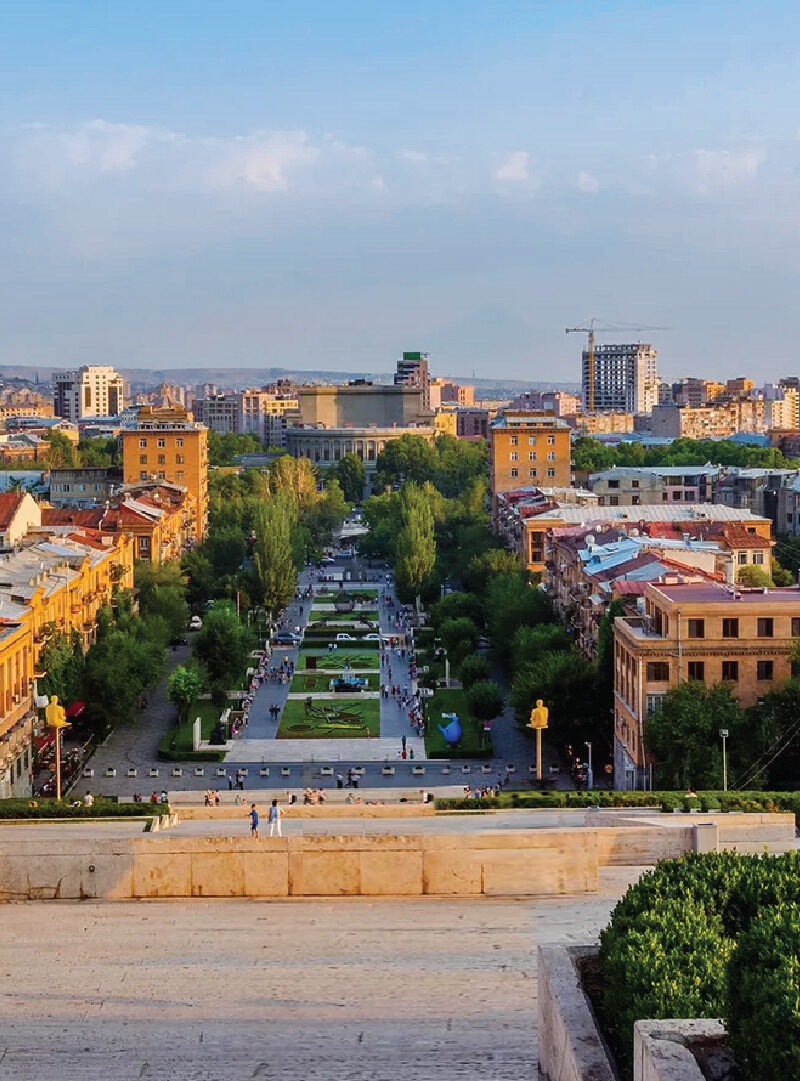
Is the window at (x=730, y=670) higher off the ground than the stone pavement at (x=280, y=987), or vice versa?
the window at (x=730, y=670)

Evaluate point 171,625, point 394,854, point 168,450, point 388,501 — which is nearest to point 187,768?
point 171,625

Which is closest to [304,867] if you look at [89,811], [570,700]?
[89,811]

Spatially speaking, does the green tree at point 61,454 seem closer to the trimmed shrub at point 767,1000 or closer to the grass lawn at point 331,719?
the grass lawn at point 331,719

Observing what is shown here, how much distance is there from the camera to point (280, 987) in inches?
695

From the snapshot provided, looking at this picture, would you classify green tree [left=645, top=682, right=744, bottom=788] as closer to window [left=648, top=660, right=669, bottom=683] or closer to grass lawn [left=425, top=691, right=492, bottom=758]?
window [left=648, top=660, right=669, bottom=683]

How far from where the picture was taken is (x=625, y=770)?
3612 centimetres

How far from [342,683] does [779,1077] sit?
43.2 m

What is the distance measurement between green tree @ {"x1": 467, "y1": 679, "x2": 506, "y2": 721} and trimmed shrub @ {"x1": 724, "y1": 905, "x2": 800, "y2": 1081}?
32362mm

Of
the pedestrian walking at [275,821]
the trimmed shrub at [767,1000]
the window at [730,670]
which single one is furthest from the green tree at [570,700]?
the trimmed shrub at [767,1000]

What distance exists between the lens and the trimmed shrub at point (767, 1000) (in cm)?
988

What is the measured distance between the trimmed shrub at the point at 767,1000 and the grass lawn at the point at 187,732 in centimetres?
3221

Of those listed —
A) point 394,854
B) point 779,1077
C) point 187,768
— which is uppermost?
point 779,1077

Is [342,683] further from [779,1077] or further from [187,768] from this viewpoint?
[779,1077]

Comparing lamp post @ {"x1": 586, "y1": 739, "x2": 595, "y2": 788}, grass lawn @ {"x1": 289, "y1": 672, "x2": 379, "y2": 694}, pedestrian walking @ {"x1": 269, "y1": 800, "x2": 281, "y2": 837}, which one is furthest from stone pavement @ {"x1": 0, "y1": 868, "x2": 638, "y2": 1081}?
grass lawn @ {"x1": 289, "y1": 672, "x2": 379, "y2": 694}
